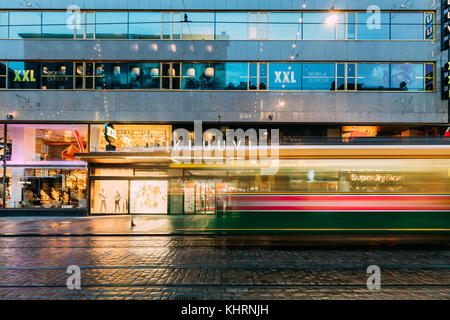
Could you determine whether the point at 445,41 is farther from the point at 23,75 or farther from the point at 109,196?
the point at 23,75

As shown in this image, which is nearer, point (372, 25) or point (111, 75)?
point (372, 25)

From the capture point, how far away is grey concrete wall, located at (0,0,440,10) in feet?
51.5

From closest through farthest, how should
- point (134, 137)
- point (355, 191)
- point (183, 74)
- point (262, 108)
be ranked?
Answer: point (355, 191)
point (262, 108)
point (183, 74)
point (134, 137)

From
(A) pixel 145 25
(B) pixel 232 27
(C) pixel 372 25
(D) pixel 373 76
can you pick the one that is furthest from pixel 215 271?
(C) pixel 372 25

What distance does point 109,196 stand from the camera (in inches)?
631

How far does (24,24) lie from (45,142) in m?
7.46

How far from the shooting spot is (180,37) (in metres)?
15.9

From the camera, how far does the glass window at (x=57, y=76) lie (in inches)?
625

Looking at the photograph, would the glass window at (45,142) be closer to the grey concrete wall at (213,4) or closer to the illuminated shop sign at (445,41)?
the grey concrete wall at (213,4)

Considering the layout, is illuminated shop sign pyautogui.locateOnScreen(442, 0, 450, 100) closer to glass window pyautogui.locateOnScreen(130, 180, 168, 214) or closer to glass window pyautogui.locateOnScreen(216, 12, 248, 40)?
glass window pyautogui.locateOnScreen(216, 12, 248, 40)

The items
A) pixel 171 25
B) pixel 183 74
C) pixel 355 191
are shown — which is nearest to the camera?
pixel 355 191

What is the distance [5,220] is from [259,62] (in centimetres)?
1742
